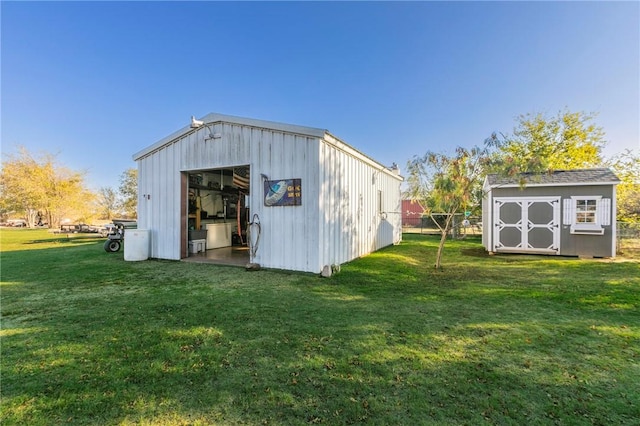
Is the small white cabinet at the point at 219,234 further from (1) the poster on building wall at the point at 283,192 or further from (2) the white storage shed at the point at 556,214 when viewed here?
(2) the white storage shed at the point at 556,214

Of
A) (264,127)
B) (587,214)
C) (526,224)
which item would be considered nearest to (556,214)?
(587,214)

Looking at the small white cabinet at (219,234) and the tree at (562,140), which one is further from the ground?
the tree at (562,140)

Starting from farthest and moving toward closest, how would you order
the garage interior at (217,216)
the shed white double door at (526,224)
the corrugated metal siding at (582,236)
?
the shed white double door at (526,224) → the garage interior at (217,216) → the corrugated metal siding at (582,236)

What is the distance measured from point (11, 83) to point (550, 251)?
23167 millimetres

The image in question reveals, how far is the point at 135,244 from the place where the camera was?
8.10 meters

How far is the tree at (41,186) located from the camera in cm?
2467

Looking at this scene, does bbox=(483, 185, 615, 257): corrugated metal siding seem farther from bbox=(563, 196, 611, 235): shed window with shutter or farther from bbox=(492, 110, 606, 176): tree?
bbox=(492, 110, 606, 176): tree

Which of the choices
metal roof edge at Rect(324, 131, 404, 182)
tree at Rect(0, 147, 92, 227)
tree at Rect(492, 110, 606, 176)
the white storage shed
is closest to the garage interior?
metal roof edge at Rect(324, 131, 404, 182)

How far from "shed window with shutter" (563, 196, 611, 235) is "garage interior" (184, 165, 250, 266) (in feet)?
35.4

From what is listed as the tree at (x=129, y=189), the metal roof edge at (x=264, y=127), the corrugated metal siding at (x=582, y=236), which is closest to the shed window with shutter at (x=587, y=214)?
the corrugated metal siding at (x=582, y=236)

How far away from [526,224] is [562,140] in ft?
44.5

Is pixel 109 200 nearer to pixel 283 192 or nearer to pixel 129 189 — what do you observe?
pixel 129 189

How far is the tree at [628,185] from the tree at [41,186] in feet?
130

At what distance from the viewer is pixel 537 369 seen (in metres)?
2.43
